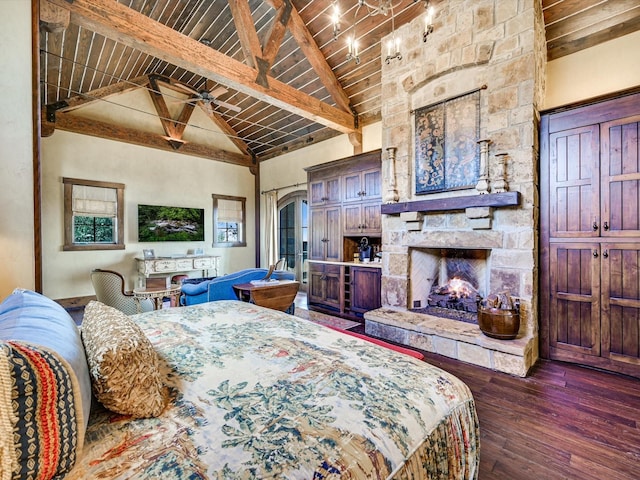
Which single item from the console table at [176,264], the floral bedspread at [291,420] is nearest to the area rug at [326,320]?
the console table at [176,264]

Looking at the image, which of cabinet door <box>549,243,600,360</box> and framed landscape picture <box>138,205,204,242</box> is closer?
cabinet door <box>549,243,600,360</box>

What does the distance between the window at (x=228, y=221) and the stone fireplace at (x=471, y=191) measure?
4.82 metres

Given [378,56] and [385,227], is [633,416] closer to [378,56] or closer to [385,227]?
[385,227]

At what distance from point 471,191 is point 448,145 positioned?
61 centimetres

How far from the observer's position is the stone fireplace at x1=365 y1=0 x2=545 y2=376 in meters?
2.87

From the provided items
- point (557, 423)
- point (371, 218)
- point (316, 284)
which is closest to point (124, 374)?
point (557, 423)

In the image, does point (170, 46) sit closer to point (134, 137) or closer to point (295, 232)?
point (134, 137)

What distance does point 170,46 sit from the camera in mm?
3285

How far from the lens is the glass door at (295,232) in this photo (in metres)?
6.99

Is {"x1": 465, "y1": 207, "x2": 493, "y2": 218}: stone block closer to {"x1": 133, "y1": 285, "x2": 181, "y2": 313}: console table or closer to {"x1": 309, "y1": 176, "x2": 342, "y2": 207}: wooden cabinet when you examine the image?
{"x1": 309, "y1": 176, "x2": 342, "y2": 207}: wooden cabinet

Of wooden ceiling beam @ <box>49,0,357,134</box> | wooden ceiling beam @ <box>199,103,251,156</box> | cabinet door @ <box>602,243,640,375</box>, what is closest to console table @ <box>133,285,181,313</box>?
wooden ceiling beam @ <box>49,0,357,134</box>

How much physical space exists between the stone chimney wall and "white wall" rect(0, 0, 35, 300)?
11.9ft

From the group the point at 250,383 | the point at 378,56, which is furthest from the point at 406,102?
the point at 250,383

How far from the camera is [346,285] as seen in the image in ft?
15.9
